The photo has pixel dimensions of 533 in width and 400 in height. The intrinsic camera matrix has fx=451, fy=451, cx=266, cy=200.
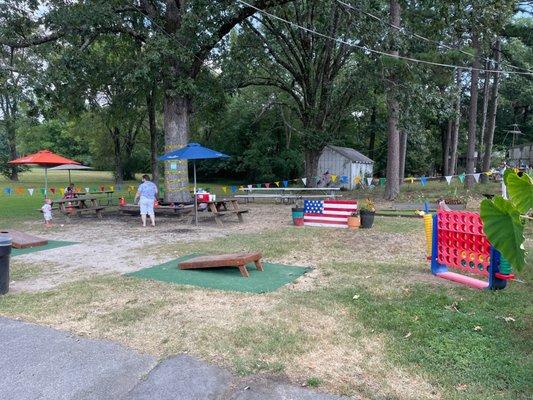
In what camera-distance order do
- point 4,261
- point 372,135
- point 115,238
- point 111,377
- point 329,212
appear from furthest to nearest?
1. point 372,135
2. point 329,212
3. point 115,238
4. point 4,261
5. point 111,377

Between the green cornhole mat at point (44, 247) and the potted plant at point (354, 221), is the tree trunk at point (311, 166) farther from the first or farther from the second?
the green cornhole mat at point (44, 247)

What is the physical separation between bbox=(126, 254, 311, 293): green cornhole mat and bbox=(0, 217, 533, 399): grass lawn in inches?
11.1

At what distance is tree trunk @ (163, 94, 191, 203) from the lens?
15078 millimetres

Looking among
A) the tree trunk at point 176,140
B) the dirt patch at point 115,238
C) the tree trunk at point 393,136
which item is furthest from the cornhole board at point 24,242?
the tree trunk at point 393,136

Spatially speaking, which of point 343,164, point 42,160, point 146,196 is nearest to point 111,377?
point 146,196

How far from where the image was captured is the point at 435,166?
47.7 meters

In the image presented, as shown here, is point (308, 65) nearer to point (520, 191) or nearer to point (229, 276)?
point (229, 276)

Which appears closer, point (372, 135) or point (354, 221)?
point (354, 221)

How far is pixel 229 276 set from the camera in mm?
6781

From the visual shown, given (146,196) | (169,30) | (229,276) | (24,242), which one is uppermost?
(169,30)

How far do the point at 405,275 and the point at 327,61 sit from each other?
710 inches

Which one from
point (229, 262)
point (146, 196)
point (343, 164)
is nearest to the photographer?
point (229, 262)

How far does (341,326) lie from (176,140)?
11.7 m

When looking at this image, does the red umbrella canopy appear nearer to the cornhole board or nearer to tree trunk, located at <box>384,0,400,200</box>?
the cornhole board
